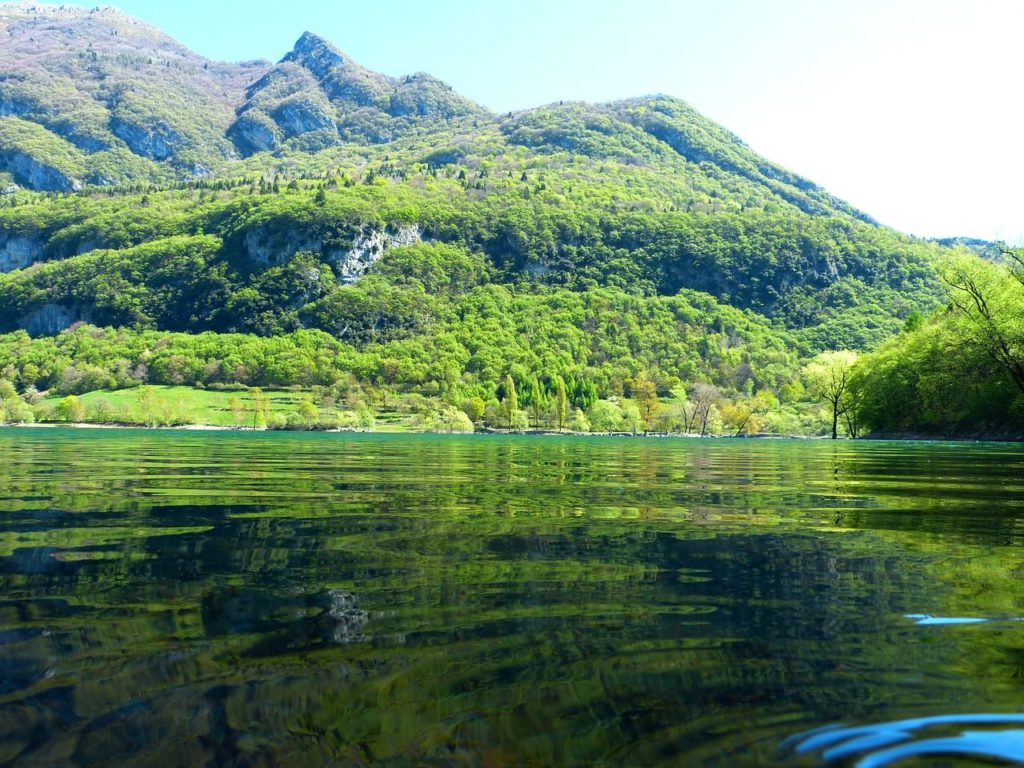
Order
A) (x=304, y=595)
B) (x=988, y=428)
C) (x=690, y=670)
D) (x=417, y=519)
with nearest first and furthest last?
(x=690, y=670) < (x=304, y=595) < (x=417, y=519) < (x=988, y=428)

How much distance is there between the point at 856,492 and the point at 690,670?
15.1 m

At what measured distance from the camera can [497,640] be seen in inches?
196

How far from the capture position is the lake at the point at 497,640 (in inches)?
137

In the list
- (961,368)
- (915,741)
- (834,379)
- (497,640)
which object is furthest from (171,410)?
(915,741)

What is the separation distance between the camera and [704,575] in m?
7.32

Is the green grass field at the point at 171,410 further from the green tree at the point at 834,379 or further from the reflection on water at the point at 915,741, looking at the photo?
the reflection on water at the point at 915,741

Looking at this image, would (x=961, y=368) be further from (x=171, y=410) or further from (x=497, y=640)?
(x=171, y=410)

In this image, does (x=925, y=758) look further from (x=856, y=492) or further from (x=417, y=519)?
(x=856, y=492)

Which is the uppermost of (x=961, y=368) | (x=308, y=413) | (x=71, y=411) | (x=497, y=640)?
(x=961, y=368)

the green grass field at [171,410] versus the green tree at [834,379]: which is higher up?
the green tree at [834,379]

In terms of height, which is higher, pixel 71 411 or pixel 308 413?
pixel 71 411

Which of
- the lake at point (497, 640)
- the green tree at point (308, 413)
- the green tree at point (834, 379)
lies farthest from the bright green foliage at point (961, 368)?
the green tree at point (308, 413)

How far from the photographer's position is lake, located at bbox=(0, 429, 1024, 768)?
347 cm

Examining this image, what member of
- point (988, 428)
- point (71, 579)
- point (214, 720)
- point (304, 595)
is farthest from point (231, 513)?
point (988, 428)
